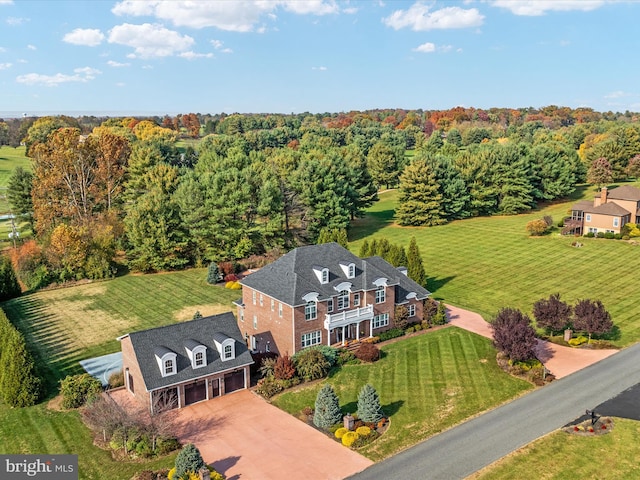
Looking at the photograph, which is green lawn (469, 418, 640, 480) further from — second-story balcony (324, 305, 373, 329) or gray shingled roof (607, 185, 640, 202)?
gray shingled roof (607, 185, 640, 202)

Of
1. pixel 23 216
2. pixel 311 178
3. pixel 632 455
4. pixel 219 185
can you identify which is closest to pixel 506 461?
pixel 632 455

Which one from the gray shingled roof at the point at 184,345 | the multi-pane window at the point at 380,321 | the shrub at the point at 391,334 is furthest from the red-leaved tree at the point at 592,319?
the gray shingled roof at the point at 184,345

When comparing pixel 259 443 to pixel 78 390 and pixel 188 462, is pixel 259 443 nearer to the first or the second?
pixel 188 462

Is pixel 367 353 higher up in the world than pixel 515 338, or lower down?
lower down

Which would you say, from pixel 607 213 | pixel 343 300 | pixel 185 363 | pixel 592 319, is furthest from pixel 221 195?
pixel 607 213

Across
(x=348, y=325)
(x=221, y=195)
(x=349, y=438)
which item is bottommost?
(x=349, y=438)

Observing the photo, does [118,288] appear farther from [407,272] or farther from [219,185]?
[407,272]
